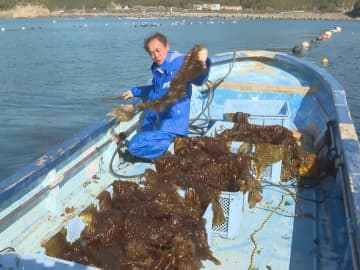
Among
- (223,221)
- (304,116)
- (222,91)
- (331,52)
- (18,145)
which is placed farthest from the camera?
(331,52)

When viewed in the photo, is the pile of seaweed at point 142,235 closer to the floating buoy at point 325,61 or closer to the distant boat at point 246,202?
the distant boat at point 246,202

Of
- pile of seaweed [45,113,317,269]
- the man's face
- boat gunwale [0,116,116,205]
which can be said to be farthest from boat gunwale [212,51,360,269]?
boat gunwale [0,116,116,205]

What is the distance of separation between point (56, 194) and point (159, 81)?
2.02 meters

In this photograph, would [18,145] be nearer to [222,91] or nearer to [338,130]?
[222,91]

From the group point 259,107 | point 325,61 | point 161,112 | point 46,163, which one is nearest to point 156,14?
point 325,61

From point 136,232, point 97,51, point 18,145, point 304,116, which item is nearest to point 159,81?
point 136,232

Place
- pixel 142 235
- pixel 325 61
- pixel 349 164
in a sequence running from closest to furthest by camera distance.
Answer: pixel 142 235, pixel 349 164, pixel 325 61

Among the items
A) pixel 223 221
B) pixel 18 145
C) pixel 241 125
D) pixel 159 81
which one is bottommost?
pixel 18 145

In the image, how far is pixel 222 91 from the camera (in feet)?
26.6

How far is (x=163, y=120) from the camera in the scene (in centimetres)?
551

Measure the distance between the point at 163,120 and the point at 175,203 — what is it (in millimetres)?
1698

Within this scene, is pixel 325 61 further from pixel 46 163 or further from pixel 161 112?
pixel 46 163

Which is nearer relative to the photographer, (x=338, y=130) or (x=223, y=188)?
(x=223, y=188)

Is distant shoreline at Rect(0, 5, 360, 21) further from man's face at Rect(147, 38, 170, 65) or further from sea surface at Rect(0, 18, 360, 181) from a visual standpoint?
man's face at Rect(147, 38, 170, 65)
